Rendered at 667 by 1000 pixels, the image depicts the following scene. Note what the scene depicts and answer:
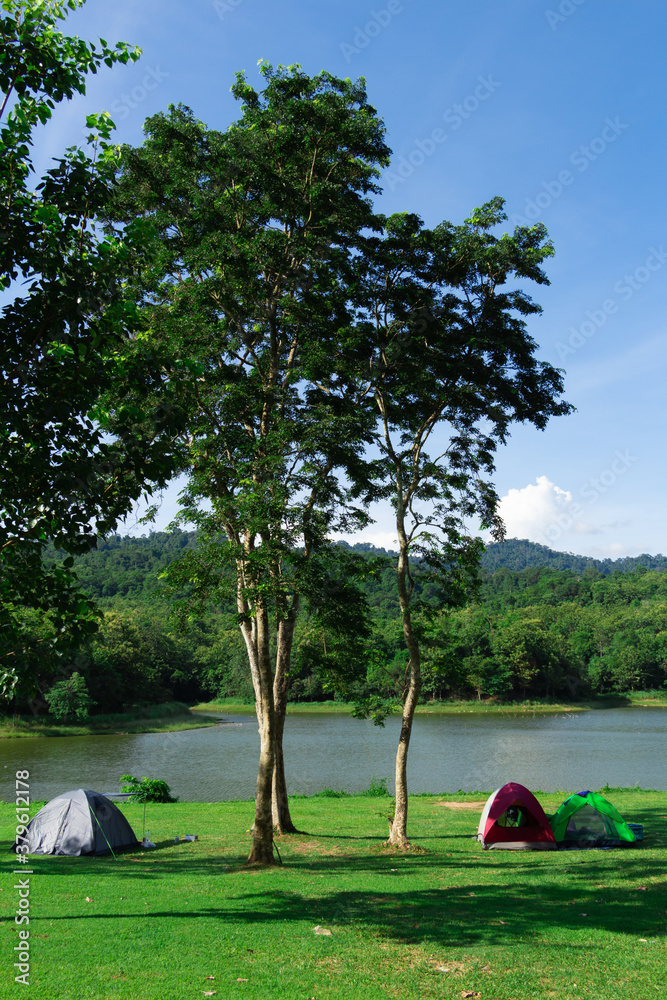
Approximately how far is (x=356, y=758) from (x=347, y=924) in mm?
27666

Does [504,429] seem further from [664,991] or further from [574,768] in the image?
[574,768]

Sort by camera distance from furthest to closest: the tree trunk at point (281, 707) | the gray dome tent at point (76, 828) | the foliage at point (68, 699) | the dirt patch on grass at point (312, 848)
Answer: the foliage at point (68, 699)
the tree trunk at point (281, 707)
the dirt patch on grass at point (312, 848)
the gray dome tent at point (76, 828)

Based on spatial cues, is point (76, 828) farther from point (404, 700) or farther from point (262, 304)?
point (262, 304)

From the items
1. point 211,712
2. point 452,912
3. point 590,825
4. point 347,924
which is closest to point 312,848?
point 452,912

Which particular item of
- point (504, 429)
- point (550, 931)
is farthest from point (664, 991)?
point (504, 429)

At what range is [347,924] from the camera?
25.9ft

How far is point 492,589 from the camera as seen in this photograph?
582 feet

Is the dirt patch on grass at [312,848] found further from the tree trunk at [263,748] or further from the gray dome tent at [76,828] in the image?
the gray dome tent at [76,828]

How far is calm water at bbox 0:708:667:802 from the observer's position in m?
26.9

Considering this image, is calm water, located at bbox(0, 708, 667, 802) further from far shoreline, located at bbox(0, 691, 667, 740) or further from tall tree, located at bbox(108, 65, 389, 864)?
A: tall tree, located at bbox(108, 65, 389, 864)

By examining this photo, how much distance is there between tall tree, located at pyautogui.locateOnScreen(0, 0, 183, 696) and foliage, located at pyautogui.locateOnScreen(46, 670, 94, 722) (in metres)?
51.6

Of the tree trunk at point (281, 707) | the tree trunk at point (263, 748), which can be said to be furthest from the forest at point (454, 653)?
the tree trunk at point (263, 748)

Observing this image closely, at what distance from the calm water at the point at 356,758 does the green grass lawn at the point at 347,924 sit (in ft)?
45.8

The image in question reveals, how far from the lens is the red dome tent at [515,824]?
46.0 ft
